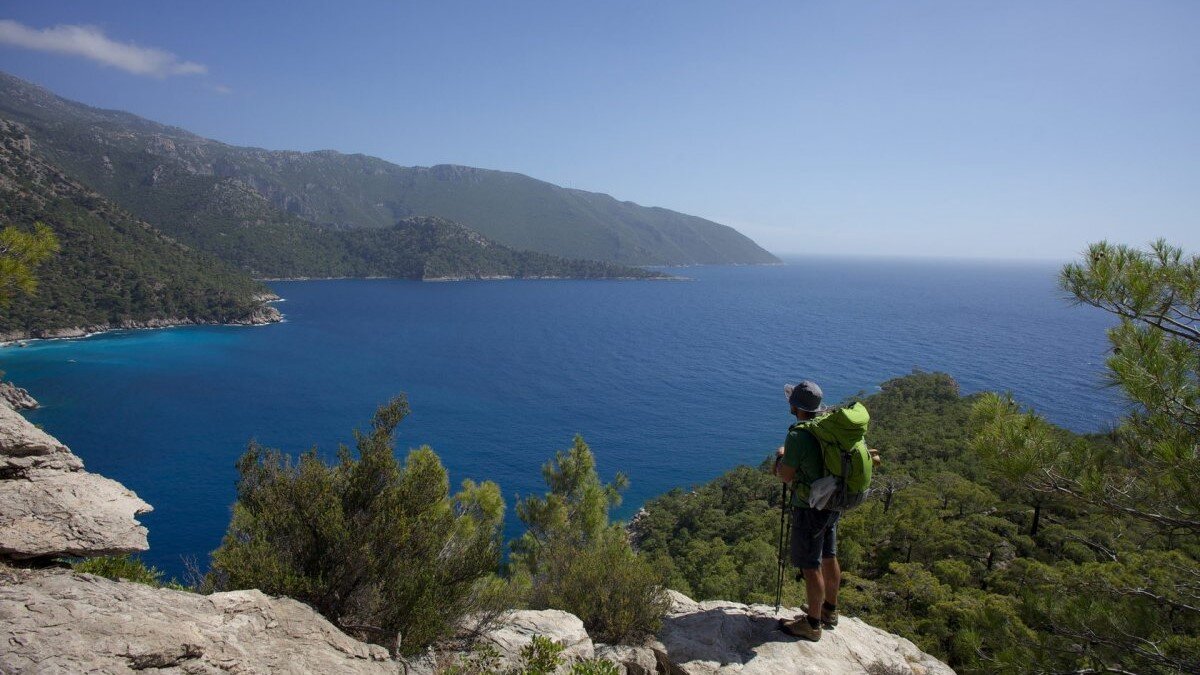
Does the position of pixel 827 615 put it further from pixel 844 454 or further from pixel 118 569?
pixel 118 569

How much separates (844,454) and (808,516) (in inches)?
31.2

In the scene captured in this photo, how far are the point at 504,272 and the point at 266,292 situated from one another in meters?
92.0

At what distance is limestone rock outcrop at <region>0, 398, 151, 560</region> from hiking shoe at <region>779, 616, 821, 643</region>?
6045mm

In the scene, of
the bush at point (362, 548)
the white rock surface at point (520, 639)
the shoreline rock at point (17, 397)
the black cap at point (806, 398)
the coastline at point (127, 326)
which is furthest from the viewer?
the coastline at point (127, 326)

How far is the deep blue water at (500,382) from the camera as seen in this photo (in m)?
40.9

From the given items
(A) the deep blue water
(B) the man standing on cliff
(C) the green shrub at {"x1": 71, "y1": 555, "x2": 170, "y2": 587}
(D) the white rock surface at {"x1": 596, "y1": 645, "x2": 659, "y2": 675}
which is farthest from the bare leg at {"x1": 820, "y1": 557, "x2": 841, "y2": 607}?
(A) the deep blue water

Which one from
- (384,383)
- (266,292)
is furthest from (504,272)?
(384,383)

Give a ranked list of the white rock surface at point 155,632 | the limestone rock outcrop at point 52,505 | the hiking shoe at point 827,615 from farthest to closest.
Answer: the hiking shoe at point 827,615, the limestone rock outcrop at point 52,505, the white rock surface at point 155,632

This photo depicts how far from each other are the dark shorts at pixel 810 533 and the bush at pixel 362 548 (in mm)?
3440

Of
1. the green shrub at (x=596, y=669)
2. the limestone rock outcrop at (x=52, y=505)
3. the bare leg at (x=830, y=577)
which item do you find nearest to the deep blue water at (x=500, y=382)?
the bare leg at (x=830, y=577)

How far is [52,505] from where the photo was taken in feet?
14.3

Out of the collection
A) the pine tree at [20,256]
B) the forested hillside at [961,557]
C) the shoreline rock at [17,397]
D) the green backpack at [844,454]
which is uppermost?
the pine tree at [20,256]

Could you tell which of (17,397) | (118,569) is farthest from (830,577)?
(17,397)

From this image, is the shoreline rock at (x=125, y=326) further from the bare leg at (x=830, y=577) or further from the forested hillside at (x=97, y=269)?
the bare leg at (x=830, y=577)
